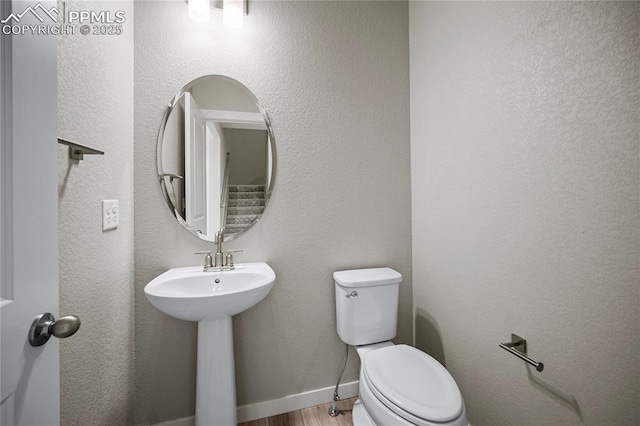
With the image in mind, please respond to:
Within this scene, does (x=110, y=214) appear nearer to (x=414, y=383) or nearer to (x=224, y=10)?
(x=224, y=10)

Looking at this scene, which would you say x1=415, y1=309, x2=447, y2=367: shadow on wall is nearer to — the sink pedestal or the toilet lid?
the toilet lid

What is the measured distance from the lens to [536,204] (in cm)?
106

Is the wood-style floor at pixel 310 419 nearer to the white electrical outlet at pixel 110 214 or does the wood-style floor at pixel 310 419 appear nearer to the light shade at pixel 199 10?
the white electrical outlet at pixel 110 214

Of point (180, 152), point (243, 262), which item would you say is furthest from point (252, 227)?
point (180, 152)

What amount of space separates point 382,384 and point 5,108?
131 centimetres

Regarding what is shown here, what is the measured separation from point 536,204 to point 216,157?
1465 millimetres

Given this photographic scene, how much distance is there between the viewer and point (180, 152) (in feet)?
4.79

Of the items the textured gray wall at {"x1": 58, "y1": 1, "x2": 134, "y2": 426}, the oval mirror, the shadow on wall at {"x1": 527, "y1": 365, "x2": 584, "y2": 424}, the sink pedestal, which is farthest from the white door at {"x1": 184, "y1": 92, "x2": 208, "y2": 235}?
the shadow on wall at {"x1": 527, "y1": 365, "x2": 584, "y2": 424}

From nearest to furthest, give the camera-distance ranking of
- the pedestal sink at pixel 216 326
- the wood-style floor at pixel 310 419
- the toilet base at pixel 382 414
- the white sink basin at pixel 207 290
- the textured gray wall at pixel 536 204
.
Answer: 1. the textured gray wall at pixel 536 204
2. the toilet base at pixel 382 414
3. the white sink basin at pixel 207 290
4. the pedestal sink at pixel 216 326
5. the wood-style floor at pixel 310 419

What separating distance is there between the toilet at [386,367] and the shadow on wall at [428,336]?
10.6 inches

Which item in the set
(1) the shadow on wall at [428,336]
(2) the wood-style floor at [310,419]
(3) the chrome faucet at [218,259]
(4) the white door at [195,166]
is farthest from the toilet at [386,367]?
(4) the white door at [195,166]

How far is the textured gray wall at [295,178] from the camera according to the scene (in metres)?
1.42

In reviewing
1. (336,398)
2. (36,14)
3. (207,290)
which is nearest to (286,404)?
(336,398)

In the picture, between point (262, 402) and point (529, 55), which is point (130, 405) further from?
point (529, 55)
